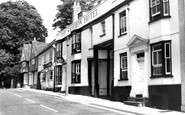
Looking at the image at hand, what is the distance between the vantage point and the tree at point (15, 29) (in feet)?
187

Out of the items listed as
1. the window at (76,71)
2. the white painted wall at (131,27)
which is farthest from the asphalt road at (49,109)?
the window at (76,71)

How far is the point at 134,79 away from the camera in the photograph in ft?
63.5

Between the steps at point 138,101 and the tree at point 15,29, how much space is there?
41.5 metres

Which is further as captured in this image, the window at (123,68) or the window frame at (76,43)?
the window frame at (76,43)

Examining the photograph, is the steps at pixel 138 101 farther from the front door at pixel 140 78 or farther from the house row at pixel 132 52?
the front door at pixel 140 78

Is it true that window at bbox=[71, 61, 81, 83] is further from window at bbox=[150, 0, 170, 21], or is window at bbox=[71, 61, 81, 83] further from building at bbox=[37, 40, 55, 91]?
window at bbox=[150, 0, 170, 21]

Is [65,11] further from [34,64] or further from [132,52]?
[132,52]

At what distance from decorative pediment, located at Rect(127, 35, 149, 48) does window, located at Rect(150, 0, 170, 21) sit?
1.41 meters

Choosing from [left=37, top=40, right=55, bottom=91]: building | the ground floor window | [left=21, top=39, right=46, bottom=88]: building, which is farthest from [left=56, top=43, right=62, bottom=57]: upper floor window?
[left=21, top=39, right=46, bottom=88]: building

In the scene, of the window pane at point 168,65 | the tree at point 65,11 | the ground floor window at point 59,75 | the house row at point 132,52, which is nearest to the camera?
the house row at point 132,52

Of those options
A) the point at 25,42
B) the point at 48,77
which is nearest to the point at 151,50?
the point at 48,77

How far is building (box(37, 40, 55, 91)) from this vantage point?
4016 centimetres

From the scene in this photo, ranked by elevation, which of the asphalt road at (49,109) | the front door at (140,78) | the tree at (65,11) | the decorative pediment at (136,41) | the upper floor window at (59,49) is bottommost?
the asphalt road at (49,109)

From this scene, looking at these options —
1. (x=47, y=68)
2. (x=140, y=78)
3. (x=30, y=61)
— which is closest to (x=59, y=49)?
(x=47, y=68)
